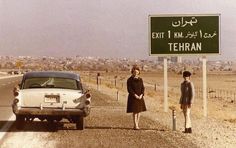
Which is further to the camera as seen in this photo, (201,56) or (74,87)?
(201,56)

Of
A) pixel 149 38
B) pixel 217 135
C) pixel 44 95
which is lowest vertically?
pixel 217 135

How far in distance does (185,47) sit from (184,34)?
0.57 meters

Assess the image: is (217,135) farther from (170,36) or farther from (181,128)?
(170,36)

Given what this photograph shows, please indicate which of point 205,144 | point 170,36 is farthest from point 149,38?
point 205,144

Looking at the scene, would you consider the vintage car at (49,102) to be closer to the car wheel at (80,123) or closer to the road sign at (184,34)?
the car wheel at (80,123)

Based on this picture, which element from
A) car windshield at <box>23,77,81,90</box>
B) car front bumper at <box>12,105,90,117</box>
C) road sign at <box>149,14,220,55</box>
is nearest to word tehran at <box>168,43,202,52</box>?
road sign at <box>149,14,220,55</box>

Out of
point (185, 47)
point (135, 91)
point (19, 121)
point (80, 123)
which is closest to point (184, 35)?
point (185, 47)

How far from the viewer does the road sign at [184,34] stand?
77.8ft

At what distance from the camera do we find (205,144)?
12938mm

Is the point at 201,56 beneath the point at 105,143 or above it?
above

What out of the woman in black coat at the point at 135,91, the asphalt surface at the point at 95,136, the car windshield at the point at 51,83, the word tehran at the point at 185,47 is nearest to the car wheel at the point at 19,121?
the asphalt surface at the point at 95,136

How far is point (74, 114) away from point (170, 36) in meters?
10.5

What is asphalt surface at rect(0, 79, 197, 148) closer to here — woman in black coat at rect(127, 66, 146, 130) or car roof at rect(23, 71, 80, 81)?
woman in black coat at rect(127, 66, 146, 130)

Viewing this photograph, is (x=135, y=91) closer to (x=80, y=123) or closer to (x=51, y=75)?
(x=80, y=123)
